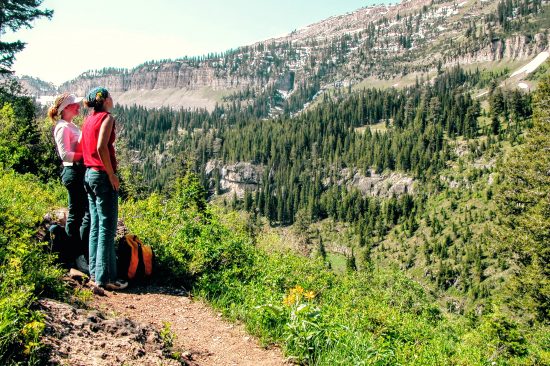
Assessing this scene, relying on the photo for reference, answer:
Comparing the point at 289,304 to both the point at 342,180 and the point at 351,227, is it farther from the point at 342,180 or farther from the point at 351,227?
the point at 342,180

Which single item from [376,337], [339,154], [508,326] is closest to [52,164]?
[376,337]

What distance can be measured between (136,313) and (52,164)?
402 inches

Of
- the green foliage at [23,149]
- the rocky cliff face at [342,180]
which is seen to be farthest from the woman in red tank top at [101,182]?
the rocky cliff face at [342,180]

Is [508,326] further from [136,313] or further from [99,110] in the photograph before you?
[99,110]

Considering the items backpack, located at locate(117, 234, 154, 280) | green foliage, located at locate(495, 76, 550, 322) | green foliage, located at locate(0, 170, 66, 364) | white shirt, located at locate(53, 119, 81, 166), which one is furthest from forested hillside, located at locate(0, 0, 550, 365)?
white shirt, located at locate(53, 119, 81, 166)

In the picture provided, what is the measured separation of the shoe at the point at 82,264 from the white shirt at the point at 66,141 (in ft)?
4.57

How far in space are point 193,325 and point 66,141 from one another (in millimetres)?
3233

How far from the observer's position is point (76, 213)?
5.93m

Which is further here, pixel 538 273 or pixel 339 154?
pixel 339 154

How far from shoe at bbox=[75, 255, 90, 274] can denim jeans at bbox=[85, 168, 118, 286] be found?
0.29m

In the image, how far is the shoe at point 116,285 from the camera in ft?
Result: 17.8

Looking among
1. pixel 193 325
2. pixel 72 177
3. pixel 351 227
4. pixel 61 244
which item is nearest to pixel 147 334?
pixel 193 325

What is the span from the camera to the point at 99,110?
5.44 meters

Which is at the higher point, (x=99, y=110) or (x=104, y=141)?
(x=99, y=110)
